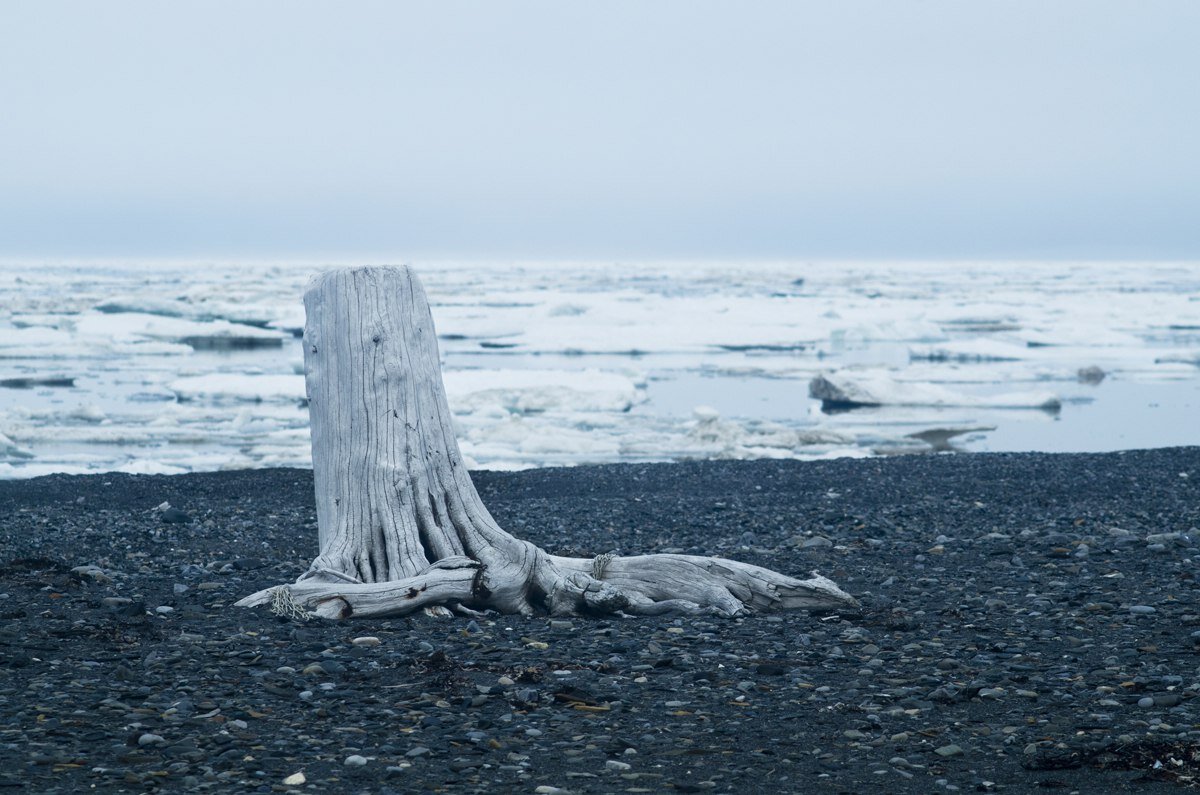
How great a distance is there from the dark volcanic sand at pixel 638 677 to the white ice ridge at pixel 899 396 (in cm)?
1129

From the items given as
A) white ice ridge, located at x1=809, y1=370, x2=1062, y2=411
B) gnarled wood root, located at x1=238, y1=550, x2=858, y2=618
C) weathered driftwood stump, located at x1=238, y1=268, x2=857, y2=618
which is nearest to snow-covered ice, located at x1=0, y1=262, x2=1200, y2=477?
white ice ridge, located at x1=809, y1=370, x2=1062, y2=411

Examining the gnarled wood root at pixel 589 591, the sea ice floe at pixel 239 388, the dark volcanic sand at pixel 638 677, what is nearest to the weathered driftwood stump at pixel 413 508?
the gnarled wood root at pixel 589 591

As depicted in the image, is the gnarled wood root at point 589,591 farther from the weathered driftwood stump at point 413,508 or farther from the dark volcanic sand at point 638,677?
the dark volcanic sand at point 638,677

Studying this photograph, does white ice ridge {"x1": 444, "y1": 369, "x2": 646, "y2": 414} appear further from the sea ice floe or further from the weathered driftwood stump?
the weathered driftwood stump

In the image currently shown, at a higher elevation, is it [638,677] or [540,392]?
[638,677]

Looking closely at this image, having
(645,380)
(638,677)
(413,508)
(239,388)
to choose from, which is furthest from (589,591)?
(645,380)

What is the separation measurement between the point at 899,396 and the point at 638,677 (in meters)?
15.6

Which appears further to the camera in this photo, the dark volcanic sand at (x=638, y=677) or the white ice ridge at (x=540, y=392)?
the white ice ridge at (x=540, y=392)

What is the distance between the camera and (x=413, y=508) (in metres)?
6.06

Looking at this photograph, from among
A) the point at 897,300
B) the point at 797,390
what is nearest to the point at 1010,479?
the point at 797,390

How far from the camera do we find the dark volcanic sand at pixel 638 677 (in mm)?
3814

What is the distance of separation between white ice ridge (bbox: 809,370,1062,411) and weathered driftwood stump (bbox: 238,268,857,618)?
14.0 metres

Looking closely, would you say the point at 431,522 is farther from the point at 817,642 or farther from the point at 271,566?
the point at 817,642

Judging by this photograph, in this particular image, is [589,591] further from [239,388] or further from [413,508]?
[239,388]
